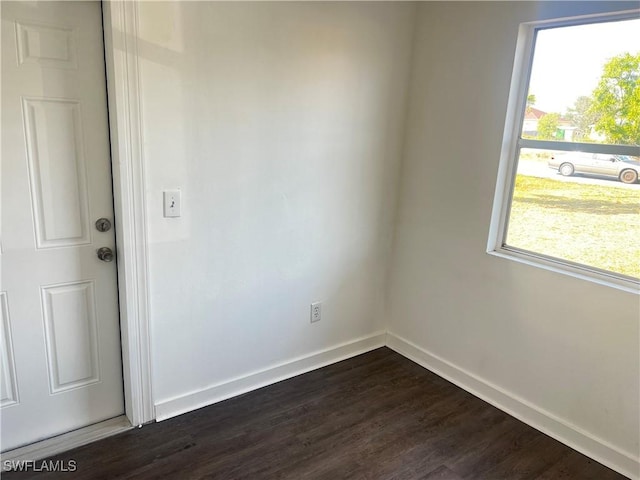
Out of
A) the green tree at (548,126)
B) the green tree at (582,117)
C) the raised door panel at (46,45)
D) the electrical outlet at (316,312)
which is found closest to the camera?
the raised door panel at (46,45)

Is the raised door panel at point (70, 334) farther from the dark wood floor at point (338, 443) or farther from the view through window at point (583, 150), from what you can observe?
the view through window at point (583, 150)

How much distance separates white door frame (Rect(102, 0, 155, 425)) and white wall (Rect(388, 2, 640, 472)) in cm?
164

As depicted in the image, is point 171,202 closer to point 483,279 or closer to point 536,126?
point 483,279

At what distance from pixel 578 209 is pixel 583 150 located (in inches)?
10.9

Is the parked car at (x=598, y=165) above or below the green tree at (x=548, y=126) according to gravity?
below

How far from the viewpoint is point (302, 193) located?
2.51 meters

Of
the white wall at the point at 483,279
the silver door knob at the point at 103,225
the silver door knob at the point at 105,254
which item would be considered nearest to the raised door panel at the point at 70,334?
the silver door knob at the point at 105,254

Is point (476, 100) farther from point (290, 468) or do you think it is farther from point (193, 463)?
point (193, 463)

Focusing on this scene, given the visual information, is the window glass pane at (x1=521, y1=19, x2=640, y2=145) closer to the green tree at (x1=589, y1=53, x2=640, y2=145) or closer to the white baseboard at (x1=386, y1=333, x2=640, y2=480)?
the green tree at (x1=589, y1=53, x2=640, y2=145)

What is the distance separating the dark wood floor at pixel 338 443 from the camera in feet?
6.56

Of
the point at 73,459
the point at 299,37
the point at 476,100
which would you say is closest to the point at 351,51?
the point at 299,37

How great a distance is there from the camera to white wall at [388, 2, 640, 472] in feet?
6.87

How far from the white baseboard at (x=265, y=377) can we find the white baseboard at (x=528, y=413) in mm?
271

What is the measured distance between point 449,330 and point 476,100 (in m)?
1.35
